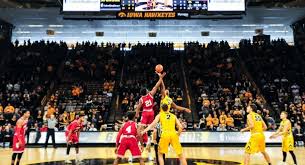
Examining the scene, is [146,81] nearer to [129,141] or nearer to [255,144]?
[255,144]

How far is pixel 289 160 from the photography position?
647 inches

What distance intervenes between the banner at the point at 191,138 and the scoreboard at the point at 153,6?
671 centimetres

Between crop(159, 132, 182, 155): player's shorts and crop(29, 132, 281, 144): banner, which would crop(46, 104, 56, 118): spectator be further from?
crop(159, 132, 182, 155): player's shorts

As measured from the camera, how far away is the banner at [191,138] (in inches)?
899

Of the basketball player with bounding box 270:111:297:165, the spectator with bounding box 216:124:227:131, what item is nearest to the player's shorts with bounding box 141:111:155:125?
the basketball player with bounding box 270:111:297:165

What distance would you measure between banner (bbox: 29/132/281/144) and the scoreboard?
6.71 m

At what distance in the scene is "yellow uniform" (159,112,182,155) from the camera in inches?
430

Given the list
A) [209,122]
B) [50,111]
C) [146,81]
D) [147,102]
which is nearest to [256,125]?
[147,102]

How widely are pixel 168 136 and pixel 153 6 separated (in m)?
10.8

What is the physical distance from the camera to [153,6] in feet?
67.5

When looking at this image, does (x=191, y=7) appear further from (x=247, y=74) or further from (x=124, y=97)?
(x=247, y=74)

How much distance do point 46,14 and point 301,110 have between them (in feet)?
68.0

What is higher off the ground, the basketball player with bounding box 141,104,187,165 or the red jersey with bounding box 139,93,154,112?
the red jersey with bounding box 139,93,154,112

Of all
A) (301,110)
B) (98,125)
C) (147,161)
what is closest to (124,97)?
(98,125)
